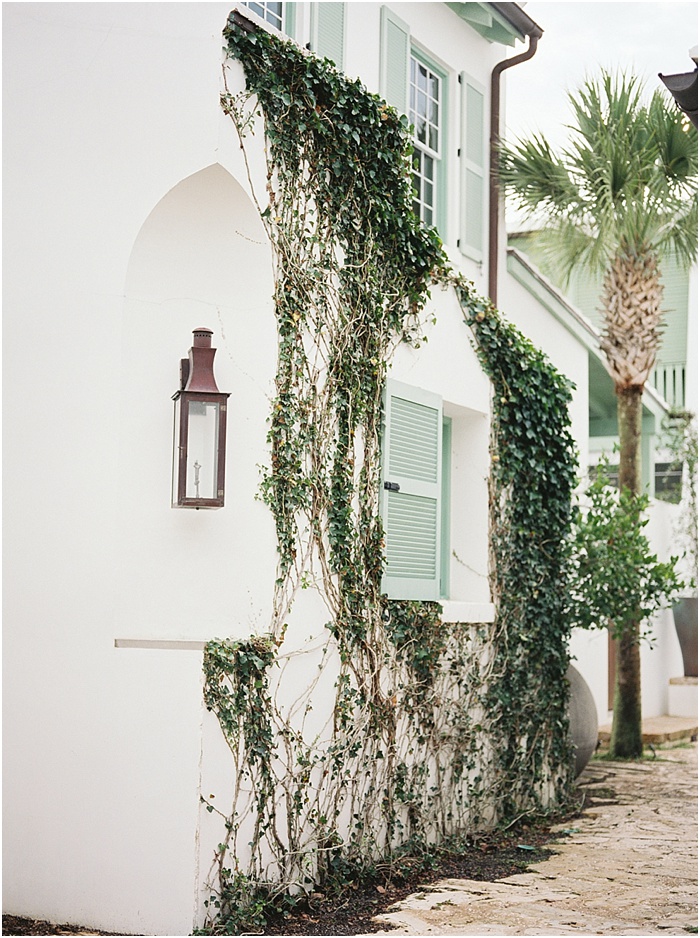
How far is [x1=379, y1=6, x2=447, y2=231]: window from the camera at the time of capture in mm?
8117

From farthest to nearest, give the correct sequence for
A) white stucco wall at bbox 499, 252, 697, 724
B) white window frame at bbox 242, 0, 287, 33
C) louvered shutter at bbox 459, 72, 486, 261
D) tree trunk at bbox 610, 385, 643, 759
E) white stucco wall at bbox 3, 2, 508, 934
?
tree trunk at bbox 610, 385, 643, 759 → white stucco wall at bbox 499, 252, 697, 724 → louvered shutter at bbox 459, 72, 486, 261 → white window frame at bbox 242, 0, 287, 33 → white stucco wall at bbox 3, 2, 508, 934

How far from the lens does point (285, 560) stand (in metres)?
6.02

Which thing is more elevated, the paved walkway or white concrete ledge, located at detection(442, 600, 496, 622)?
white concrete ledge, located at detection(442, 600, 496, 622)

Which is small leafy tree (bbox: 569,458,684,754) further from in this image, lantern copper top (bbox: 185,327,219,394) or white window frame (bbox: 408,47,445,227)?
lantern copper top (bbox: 185,327,219,394)

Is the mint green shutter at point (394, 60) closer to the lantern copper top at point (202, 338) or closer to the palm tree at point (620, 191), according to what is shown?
the palm tree at point (620, 191)

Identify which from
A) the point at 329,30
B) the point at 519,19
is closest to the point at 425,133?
the point at 329,30

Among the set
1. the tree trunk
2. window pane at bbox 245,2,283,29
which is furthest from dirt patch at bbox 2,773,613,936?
window pane at bbox 245,2,283,29

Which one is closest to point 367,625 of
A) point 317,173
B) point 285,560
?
point 285,560

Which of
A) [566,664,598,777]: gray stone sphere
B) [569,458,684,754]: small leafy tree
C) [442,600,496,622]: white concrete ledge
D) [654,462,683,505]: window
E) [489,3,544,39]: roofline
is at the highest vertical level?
[489,3,544,39]: roofline

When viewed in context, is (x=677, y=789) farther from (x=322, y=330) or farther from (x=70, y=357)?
(x=70, y=357)

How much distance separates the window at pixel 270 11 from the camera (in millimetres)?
6969

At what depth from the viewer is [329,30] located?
24.5ft

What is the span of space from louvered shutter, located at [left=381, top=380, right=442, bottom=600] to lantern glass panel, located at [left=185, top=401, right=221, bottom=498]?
1.52m

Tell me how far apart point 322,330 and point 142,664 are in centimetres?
229
